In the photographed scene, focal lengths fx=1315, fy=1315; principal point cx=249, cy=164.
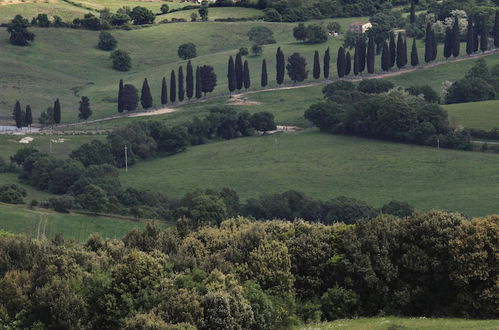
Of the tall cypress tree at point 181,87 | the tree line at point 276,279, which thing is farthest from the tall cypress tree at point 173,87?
the tree line at point 276,279

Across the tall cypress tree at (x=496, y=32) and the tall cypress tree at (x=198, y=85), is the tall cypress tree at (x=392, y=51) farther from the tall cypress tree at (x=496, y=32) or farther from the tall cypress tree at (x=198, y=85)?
the tall cypress tree at (x=198, y=85)

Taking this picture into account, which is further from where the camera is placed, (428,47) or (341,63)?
(428,47)

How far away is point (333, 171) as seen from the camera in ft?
456

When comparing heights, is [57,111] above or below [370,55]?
below

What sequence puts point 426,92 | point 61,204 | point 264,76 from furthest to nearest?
1. point 264,76
2. point 426,92
3. point 61,204

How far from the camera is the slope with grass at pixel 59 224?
110 metres

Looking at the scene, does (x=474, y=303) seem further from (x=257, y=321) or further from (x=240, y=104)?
(x=240, y=104)

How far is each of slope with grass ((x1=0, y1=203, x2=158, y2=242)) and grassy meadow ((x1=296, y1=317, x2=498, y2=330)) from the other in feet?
180

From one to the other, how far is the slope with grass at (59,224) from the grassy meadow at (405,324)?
54.8m

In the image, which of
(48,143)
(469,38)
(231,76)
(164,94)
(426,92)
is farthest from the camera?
(469,38)

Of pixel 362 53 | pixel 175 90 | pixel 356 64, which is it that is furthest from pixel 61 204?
pixel 362 53

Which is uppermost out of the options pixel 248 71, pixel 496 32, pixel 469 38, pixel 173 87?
pixel 496 32

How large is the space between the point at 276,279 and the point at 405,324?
24.1ft

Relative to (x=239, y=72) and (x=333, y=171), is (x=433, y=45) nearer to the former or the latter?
(x=239, y=72)
